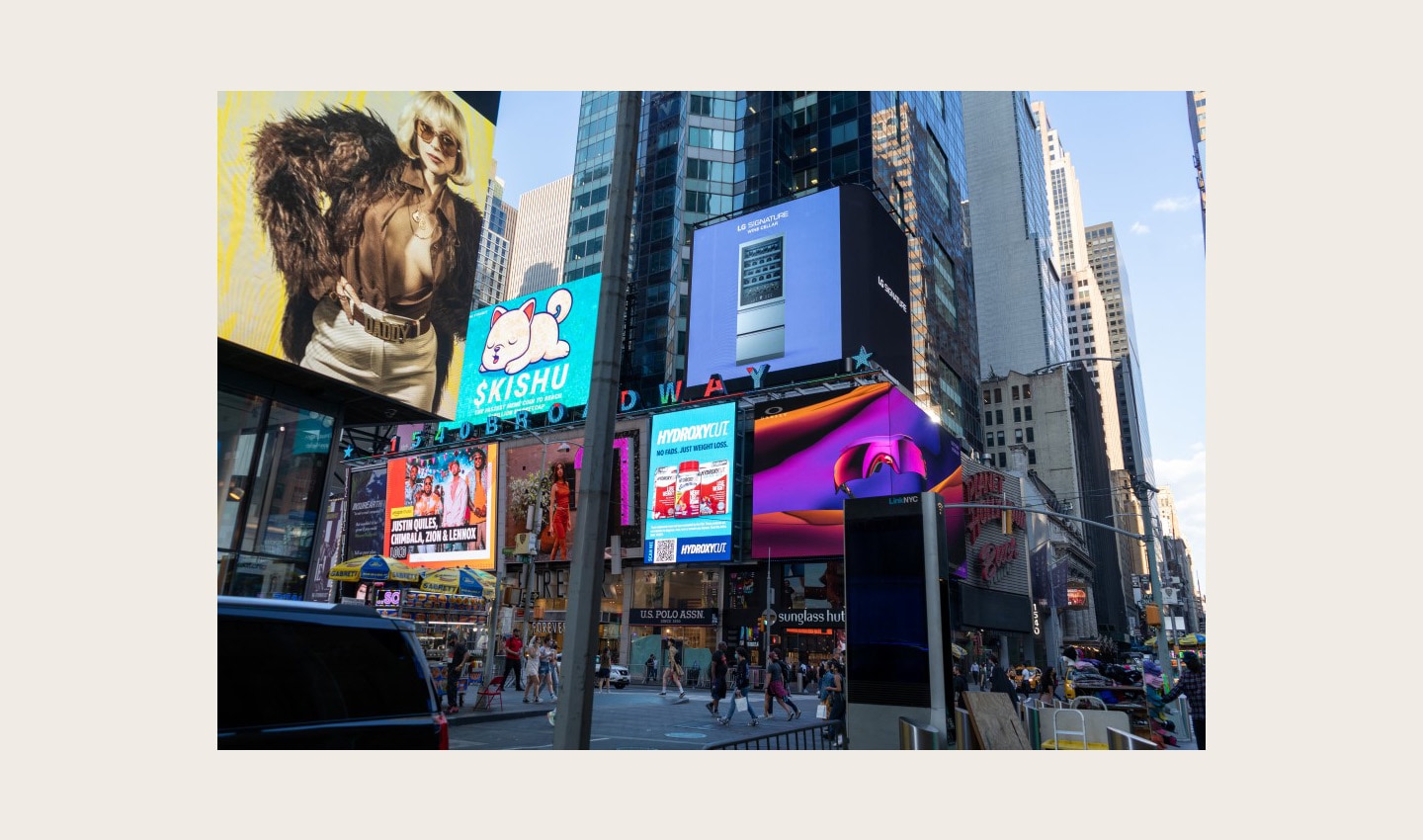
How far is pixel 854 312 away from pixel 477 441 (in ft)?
106

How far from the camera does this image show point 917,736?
11.2 meters

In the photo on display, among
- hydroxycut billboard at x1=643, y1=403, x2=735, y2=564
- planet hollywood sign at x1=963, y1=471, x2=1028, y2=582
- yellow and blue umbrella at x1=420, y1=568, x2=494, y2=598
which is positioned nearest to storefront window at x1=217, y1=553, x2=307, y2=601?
yellow and blue umbrella at x1=420, y1=568, x2=494, y2=598

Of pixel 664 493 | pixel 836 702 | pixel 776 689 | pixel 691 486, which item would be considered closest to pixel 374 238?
pixel 836 702

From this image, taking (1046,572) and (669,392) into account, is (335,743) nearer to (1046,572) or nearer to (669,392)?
(669,392)

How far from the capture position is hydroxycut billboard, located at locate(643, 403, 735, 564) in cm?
5100

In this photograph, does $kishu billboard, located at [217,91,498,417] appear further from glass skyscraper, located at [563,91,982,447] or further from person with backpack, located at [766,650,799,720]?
glass skyscraper, located at [563,91,982,447]

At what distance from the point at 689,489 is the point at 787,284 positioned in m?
15.4

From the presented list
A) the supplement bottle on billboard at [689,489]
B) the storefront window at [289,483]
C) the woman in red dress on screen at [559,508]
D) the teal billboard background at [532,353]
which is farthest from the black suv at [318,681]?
the woman in red dress on screen at [559,508]

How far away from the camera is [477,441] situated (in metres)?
63.8

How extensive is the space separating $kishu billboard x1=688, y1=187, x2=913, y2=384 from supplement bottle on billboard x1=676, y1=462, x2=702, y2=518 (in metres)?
6.92

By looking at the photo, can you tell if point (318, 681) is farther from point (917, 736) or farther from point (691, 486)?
point (691, 486)

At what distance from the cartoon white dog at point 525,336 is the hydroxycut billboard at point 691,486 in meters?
11.5

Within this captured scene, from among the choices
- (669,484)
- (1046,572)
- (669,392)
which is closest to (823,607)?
(669,484)

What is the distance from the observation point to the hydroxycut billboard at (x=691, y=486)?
51.0 meters
